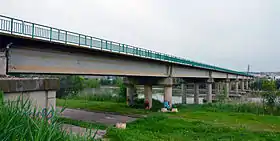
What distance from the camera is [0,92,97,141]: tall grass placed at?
3383mm

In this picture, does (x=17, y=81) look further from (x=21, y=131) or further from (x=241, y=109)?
(x=241, y=109)

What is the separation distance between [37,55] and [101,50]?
5.81 meters

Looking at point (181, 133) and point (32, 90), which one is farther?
point (181, 133)

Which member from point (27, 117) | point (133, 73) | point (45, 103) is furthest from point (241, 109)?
point (27, 117)

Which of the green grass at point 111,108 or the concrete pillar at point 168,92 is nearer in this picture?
the green grass at point 111,108

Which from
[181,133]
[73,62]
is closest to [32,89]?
[181,133]

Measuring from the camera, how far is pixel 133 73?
81.8 ft

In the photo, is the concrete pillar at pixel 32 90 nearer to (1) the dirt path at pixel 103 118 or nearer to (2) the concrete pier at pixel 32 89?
(2) the concrete pier at pixel 32 89

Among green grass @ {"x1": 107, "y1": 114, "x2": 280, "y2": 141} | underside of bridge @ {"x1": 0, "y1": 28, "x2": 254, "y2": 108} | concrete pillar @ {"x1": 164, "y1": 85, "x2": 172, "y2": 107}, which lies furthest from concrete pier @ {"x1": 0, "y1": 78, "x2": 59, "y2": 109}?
concrete pillar @ {"x1": 164, "y1": 85, "x2": 172, "y2": 107}

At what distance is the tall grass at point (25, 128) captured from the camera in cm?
338

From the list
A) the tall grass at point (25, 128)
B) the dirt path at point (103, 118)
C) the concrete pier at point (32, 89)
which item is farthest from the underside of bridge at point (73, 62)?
the tall grass at point (25, 128)

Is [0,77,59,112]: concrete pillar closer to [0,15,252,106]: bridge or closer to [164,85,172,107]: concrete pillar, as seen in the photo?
[0,15,252,106]: bridge

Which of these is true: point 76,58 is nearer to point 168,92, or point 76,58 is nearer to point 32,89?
point 32,89

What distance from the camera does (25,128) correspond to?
12.1ft
